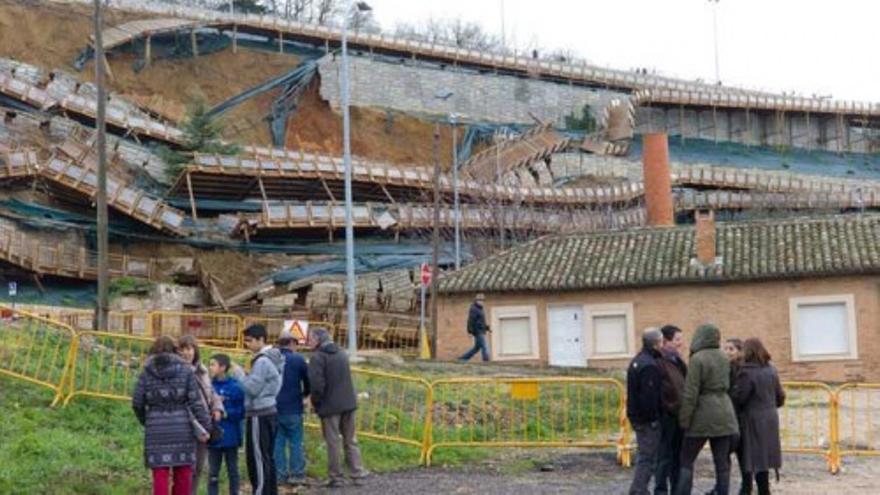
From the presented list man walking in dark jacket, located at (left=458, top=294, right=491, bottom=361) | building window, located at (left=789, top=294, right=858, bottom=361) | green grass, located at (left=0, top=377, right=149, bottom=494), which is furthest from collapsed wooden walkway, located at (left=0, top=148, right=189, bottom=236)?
green grass, located at (left=0, top=377, right=149, bottom=494)

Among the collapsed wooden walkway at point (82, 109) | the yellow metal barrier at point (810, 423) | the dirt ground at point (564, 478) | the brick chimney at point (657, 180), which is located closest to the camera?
the dirt ground at point (564, 478)

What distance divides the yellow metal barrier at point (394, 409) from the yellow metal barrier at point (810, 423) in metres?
4.25

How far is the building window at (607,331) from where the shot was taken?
32.3 meters

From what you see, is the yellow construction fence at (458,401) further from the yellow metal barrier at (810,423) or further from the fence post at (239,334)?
the fence post at (239,334)

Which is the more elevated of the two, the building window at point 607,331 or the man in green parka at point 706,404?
the building window at point 607,331

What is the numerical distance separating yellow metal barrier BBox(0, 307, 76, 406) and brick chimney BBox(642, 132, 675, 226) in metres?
26.2

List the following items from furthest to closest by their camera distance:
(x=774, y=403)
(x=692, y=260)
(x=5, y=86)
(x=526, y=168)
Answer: (x=526, y=168) → (x=5, y=86) → (x=692, y=260) → (x=774, y=403)

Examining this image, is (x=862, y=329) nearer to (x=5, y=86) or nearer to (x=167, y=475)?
(x=167, y=475)

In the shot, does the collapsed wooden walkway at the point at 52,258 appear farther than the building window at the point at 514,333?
Yes

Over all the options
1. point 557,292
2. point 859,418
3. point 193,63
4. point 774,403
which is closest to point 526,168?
point 193,63

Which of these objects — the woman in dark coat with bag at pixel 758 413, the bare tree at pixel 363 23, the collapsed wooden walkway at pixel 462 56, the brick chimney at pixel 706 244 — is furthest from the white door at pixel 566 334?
the bare tree at pixel 363 23

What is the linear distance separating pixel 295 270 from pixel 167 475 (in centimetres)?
3898

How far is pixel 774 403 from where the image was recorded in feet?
42.2

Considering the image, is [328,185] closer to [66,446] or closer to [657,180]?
[657,180]
